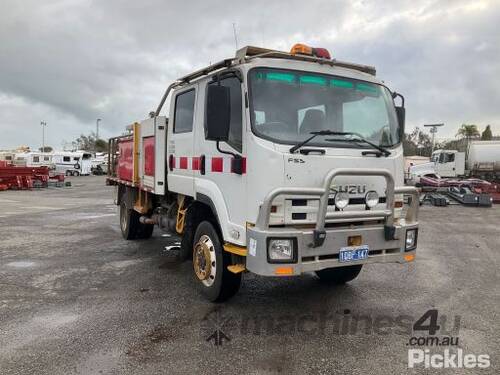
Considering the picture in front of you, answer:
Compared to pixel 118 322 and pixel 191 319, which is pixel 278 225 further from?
pixel 118 322

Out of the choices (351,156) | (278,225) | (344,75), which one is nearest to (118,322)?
(278,225)

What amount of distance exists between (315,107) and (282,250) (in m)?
1.53

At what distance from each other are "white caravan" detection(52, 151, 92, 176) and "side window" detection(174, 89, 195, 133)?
4265 centimetres

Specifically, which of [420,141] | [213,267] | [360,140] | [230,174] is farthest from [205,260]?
[420,141]

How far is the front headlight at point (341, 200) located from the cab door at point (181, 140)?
6.42ft

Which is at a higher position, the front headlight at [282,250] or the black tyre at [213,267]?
the front headlight at [282,250]

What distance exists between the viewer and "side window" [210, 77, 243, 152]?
14.1 feet

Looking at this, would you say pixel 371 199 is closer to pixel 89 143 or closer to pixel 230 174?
pixel 230 174

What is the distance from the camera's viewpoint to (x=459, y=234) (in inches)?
417

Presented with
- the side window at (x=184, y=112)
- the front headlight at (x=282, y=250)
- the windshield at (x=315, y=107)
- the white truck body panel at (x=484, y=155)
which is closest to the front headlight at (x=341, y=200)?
the windshield at (x=315, y=107)

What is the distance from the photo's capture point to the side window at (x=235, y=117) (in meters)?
4.31

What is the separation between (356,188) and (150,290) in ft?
9.61

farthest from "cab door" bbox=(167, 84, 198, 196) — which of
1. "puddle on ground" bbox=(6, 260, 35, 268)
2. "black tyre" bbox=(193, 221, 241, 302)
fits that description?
"puddle on ground" bbox=(6, 260, 35, 268)

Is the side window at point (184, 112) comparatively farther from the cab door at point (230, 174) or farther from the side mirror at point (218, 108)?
the side mirror at point (218, 108)
